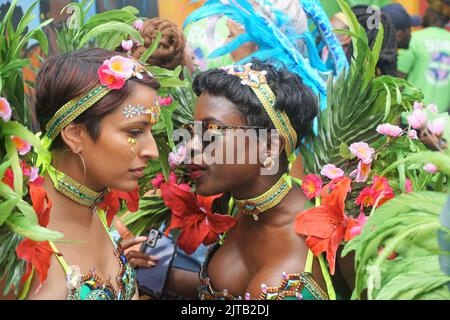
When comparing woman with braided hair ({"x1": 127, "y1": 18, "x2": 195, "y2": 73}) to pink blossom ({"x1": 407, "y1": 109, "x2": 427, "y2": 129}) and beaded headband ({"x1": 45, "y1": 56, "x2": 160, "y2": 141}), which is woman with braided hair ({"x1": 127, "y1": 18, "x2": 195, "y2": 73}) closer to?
beaded headband ({"x1": 45, "y1": 56, "x2": 160, "y2": 141})

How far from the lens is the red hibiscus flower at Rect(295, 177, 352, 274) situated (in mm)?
2402

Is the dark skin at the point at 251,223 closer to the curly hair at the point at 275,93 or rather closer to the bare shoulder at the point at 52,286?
the curly hair at the point at 275,93

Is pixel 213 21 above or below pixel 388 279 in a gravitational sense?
below

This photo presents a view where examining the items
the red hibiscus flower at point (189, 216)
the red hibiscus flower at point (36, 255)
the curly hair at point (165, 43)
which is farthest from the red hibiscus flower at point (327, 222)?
the curly hair at point (165, 43)

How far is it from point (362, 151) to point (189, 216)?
774 millimetres

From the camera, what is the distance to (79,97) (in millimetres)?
2309

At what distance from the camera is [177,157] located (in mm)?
2832

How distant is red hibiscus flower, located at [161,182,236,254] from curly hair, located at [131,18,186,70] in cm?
89

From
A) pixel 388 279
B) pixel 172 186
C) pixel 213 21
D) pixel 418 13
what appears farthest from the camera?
pixel 418 13

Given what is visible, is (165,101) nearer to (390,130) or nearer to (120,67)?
(120,67)

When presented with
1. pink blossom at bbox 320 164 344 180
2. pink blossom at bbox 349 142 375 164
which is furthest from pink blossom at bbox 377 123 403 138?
pink blossom at bbox 320 164 344 180

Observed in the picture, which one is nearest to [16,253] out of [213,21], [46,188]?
[46,188]
